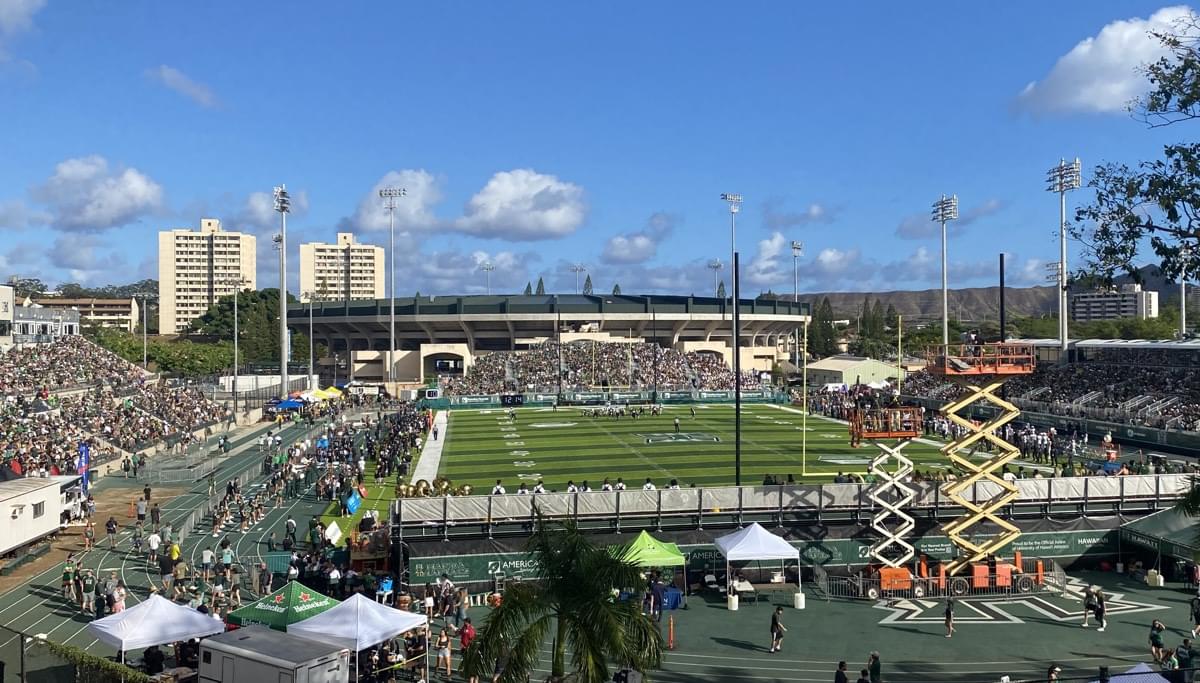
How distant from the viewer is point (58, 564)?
23.8 m

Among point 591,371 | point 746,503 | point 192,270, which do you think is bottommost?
point 746,503

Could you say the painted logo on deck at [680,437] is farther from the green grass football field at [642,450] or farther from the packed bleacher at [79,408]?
the packed bleacher at [79,408]

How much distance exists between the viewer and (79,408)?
44.7 meters

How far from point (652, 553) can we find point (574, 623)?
9.70m

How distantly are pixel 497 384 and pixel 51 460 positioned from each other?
146 feet

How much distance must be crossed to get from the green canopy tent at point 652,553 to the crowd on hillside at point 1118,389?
35238 mm

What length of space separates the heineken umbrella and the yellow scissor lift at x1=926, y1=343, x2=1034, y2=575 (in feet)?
48.7

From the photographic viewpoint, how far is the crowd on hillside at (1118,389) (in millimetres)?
49062

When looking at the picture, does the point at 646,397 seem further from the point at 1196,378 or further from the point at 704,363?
the point at 1196,378

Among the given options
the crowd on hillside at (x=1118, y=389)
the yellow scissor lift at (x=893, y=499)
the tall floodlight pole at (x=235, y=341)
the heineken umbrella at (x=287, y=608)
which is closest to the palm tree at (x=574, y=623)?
the heineken umbrella at (x=287, y=608)

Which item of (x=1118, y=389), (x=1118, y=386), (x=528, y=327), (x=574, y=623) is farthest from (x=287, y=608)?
(x=528, y=327)

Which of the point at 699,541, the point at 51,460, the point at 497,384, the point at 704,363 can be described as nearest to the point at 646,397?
the point at 497,384

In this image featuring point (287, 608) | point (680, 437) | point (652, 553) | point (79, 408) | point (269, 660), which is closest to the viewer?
point (269, 660)

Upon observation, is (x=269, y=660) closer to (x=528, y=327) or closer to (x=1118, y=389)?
(x=1118, y=389)
